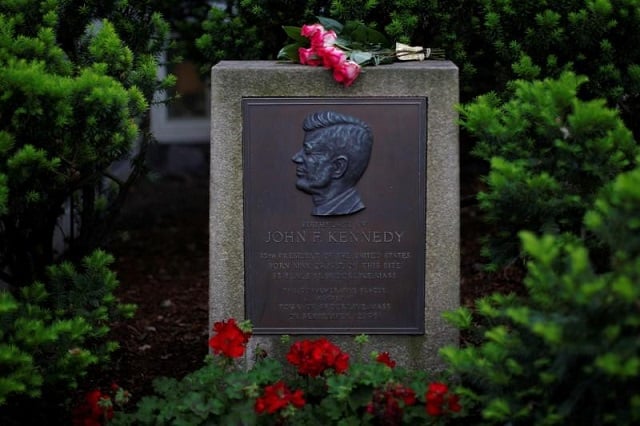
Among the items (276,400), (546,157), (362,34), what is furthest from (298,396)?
(362,34)

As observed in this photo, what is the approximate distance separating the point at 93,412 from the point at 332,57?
1698 millimetres

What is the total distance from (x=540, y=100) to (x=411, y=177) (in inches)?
26.2

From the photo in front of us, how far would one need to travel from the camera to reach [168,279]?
19.9 ft

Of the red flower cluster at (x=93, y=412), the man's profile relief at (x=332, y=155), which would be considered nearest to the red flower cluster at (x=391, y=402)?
the man's profile relief at (x=332, y=155)

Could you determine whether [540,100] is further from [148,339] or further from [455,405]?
[148,339]

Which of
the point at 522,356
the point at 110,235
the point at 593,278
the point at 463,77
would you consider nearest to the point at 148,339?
the point at 110,235

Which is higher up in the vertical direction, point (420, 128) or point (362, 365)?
point (420, 128)

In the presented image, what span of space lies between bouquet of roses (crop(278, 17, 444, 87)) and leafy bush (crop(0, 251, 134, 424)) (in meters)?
1.20

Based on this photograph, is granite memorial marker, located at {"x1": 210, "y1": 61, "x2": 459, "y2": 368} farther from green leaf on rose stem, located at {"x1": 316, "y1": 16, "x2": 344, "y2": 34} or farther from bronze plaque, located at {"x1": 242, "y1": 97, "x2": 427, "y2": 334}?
green leaf on rose stem, located at {"x1": 316, "y1": 16, "x2": 344, "y2": 34}

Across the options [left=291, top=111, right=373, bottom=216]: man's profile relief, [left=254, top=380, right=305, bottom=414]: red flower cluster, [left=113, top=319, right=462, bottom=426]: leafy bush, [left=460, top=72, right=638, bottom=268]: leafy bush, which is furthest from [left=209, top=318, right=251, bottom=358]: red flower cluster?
[left=460, top=72, right=638, bottom=268]: leafy bush

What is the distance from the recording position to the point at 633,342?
2627 mm

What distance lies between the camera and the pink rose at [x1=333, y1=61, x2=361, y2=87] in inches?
150

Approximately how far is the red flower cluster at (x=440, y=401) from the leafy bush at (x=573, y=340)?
67 mm

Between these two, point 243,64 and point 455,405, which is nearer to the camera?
point 455,405
